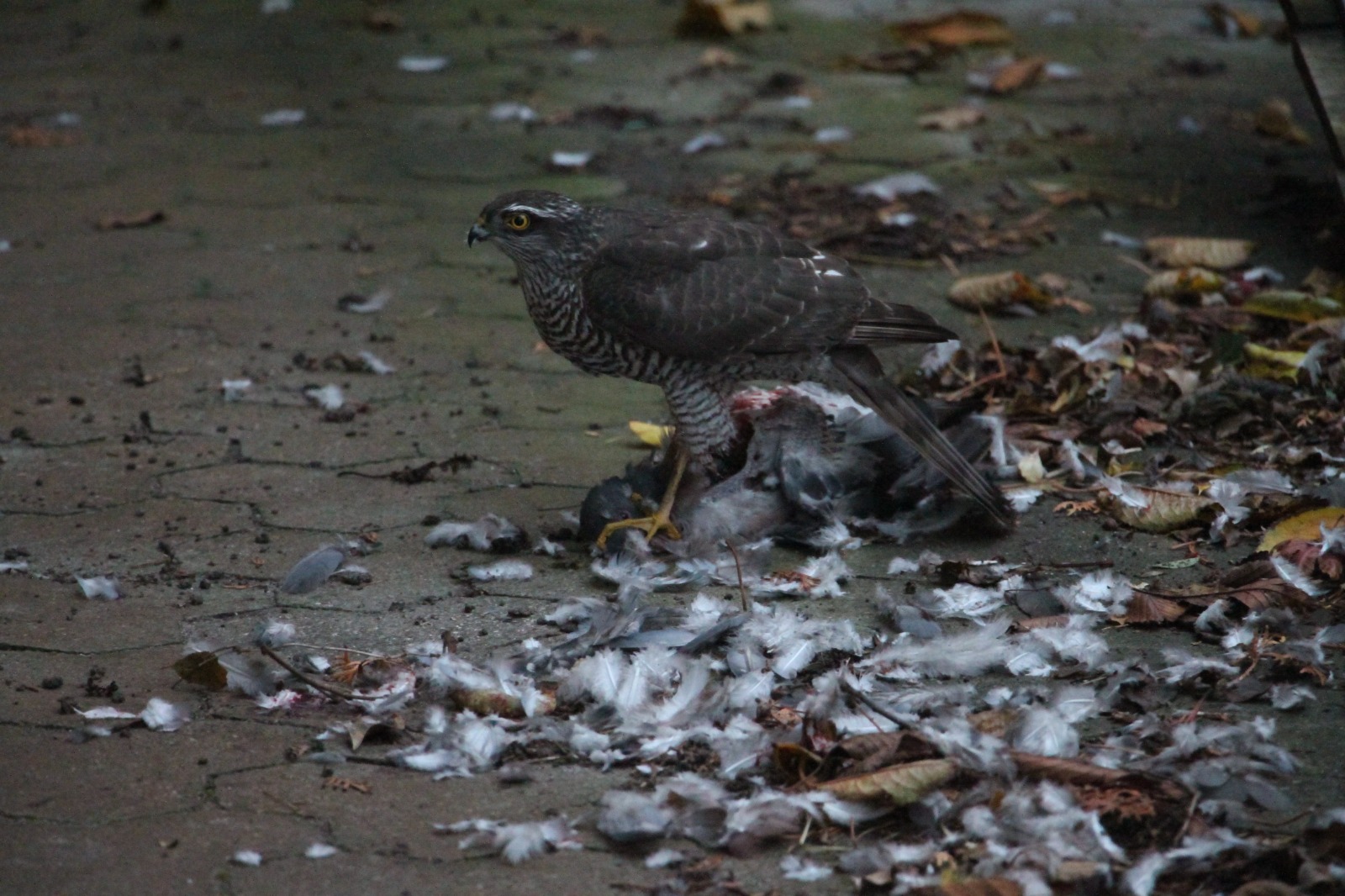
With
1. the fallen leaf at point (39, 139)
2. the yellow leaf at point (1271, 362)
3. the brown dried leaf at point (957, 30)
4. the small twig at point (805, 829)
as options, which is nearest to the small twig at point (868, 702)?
the small twig at point (805, 829)

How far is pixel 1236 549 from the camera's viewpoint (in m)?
4.28

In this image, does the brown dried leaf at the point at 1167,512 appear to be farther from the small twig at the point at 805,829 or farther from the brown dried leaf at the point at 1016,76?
the brown dried leaf at the point at 1016,76

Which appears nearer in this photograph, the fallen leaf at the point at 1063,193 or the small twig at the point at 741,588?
the small twig at the point at 741,588

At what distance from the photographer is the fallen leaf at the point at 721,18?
9.47 m

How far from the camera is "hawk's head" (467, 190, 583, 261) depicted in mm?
4633

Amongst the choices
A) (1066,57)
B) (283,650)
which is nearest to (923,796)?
(283,650)

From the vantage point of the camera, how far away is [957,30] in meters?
9.33

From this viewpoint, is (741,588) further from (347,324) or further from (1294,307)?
(1294,307)

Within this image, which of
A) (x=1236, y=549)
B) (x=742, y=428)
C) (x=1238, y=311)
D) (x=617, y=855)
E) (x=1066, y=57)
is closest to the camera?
(x=617, y=855)

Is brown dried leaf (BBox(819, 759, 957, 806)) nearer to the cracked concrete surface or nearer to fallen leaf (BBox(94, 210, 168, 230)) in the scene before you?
the cracked concrete surface

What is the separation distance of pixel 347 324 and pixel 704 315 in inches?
83.3

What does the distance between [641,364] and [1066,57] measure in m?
5.39

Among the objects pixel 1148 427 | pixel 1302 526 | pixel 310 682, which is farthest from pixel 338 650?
pixel 1148 427

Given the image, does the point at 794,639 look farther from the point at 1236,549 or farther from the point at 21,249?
the point at 21,249
